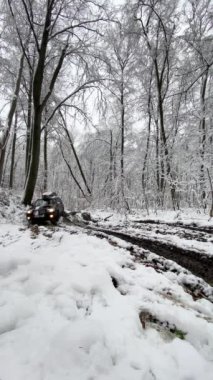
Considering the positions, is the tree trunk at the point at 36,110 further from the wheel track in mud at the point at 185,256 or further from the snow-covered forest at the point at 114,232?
the wheel track in mud at the point at 185,256

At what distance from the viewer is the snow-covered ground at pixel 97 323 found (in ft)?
5.82

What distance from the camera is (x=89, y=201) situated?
14242 millimetres

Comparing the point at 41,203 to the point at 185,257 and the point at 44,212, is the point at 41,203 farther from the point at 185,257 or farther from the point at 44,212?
the point at 185,257

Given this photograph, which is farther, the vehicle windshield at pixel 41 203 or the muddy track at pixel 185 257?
the vehicle windshield at pixel 41 203

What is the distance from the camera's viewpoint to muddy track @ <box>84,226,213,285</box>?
4199 millimetres

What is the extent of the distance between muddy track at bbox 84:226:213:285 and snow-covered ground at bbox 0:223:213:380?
2.79ft

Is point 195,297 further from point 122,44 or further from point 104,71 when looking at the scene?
point 122,44

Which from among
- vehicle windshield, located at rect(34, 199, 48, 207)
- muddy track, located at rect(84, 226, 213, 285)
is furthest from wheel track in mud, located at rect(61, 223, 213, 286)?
vehicle windshield, located at rect(34, 199, 48, 207)

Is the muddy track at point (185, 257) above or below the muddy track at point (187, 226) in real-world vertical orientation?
below

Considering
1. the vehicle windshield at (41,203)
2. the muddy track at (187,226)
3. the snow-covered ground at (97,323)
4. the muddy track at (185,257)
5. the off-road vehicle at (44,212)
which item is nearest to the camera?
the snow-covered ground at (97,323)

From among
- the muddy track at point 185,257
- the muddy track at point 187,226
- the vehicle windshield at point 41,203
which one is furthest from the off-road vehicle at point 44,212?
the muddy track at point 185,257

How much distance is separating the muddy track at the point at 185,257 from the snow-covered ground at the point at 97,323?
85 centimetres

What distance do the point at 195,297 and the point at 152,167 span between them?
9.96 meters

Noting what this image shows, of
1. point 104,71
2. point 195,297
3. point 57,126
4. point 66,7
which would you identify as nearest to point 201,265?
point 195,297
